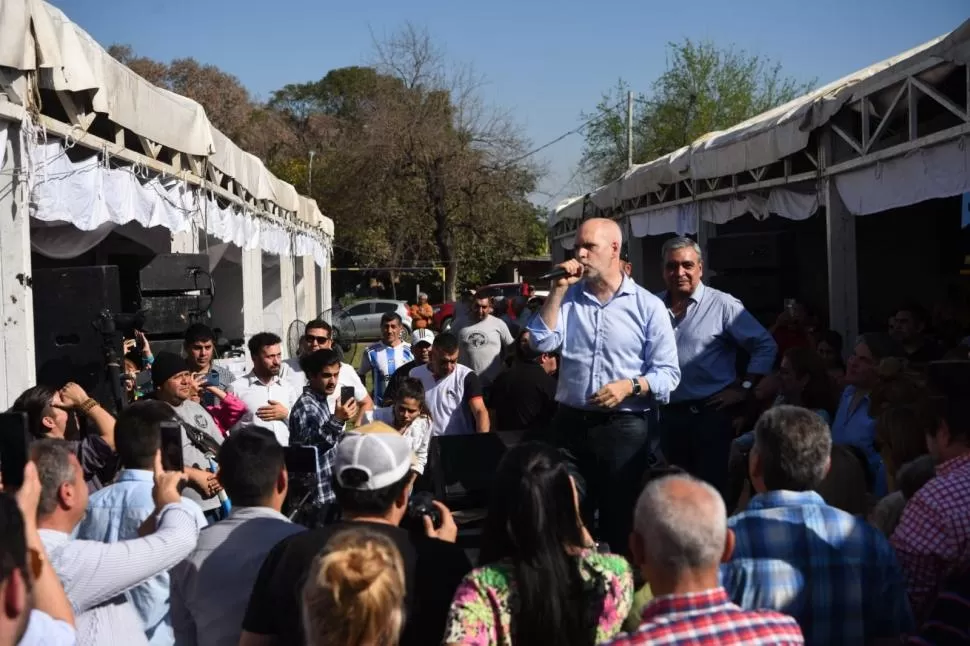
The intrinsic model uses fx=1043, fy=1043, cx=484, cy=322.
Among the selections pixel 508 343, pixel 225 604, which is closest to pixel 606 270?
pixel 225 604

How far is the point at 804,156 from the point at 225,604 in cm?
900

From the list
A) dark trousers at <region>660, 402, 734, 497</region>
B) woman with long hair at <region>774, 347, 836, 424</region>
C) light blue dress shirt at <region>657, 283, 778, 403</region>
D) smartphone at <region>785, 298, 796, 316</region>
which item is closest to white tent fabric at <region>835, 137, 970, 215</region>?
smartphone at <region>785, 298, 796, 316</region>

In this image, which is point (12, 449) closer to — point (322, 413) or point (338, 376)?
point (322, 413)

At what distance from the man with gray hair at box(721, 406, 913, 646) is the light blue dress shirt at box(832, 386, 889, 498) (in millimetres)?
2231

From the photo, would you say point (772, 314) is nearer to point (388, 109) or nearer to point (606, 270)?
point (606, 270)

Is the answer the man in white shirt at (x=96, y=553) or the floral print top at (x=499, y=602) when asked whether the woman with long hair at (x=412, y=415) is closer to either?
the man in white shirt at (x=96, y=553)

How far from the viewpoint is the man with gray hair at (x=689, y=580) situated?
2375mm

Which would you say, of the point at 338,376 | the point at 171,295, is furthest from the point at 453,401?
the point at 171,295

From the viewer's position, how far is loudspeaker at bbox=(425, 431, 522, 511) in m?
6.18

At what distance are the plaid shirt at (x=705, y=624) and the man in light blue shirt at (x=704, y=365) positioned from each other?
300 centimetres

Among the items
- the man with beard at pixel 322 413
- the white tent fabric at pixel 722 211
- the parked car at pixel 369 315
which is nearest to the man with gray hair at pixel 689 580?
the man with beard at pixel 322 413

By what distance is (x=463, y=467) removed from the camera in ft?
20.9

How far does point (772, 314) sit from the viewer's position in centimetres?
1230

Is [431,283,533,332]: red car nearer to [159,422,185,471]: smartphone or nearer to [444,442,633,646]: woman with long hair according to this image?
[159,422,185,471]: smartphone
